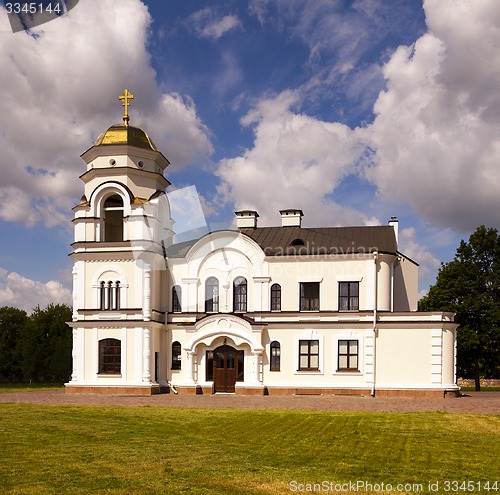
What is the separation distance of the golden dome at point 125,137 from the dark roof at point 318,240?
6345 millimetres

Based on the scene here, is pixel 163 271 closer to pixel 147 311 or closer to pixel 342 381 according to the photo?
pixel 147 311

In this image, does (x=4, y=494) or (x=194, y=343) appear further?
(x=194, y=343)

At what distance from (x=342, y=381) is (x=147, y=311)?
36.7 ft

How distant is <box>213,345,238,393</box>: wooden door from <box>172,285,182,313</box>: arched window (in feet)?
11.2

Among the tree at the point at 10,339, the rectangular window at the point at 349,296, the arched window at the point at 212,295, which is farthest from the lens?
the tree at the point at 10,339

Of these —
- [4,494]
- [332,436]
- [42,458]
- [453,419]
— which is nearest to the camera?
[4,494]

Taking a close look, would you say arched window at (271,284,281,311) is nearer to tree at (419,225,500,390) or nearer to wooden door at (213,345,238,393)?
wooden door at (213,345,238,393)

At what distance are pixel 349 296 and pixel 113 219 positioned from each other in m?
14.9

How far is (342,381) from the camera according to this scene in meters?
34.9

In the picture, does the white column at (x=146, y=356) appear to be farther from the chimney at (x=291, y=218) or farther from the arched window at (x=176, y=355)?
the chimney at (x=291, y=218)

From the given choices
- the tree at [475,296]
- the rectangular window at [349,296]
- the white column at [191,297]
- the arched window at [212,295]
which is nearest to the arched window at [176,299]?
the white column at [191,297]

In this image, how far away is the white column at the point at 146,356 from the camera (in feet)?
116

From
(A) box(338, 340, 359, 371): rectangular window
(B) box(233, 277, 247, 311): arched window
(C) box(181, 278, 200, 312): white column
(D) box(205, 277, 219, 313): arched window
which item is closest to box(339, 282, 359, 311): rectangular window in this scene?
(A) box(338, 340, 359, 371): rectangular window

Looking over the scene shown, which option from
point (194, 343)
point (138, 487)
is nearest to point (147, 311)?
point (194, 343)
